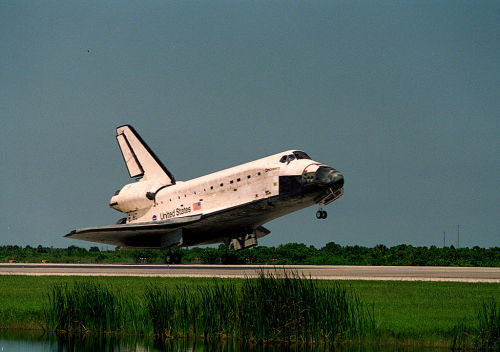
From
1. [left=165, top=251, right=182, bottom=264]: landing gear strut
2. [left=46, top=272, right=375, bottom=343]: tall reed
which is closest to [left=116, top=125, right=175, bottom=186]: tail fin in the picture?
[left=165, top=251, right=182, bottom=264]: landing gear strut

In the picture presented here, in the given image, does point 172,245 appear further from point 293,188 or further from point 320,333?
point 320,333

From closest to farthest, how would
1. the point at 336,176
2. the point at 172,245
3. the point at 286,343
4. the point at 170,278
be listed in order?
the point at 286,343 → the point at 170,278 → the point at 336,176 → the point at 172,245

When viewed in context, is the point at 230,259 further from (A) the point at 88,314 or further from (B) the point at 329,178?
(A) the point at 88,314

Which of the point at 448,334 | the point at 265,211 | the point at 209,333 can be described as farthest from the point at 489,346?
the point at 265,211

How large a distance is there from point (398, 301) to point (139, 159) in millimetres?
27471

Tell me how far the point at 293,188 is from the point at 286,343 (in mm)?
18703

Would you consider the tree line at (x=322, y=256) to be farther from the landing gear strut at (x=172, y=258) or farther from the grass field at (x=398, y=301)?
the grass field at (x=398, y=301)

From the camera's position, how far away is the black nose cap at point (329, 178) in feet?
106

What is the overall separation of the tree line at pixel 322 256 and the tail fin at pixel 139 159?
416cm

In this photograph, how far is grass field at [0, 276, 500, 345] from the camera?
1491cm

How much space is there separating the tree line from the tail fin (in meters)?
4.16

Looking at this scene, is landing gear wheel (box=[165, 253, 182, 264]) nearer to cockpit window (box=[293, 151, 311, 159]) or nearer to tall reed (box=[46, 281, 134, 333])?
cockpit window (box=[293, 151, 311, 159])

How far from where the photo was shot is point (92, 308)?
54.0 ft

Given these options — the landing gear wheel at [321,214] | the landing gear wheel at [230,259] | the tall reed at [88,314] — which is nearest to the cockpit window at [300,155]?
the landing gear wheel at [321,214]
